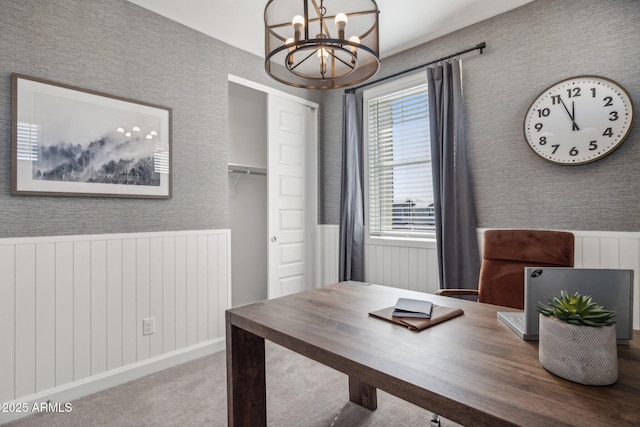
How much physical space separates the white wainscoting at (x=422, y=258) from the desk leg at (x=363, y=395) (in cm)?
122

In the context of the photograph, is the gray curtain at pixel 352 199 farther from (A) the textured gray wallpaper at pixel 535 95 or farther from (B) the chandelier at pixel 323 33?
(B) the chandelier at pixel 323 33

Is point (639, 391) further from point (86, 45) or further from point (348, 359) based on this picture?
point (86, 45)

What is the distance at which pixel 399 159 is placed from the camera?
322 cm

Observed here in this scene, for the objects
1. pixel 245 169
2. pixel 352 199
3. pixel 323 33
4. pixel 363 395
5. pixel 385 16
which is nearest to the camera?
pixel 323 33

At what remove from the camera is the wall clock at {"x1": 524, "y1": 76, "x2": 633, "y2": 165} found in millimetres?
2033

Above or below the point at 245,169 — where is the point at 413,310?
below

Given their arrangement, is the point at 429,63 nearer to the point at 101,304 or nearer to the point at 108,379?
the point at 101,304

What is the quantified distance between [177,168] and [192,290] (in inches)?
39.2

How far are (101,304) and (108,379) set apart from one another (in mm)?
505

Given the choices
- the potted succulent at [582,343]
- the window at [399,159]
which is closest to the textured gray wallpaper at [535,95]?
the window at [399,159]

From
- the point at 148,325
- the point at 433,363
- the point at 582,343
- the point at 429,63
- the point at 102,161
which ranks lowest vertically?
the point at 148,325

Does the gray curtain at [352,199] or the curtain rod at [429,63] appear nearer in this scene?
the curtain rod at [429,63]

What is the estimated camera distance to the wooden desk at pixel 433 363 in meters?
0.72


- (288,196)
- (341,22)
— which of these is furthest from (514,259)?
(288,196)
